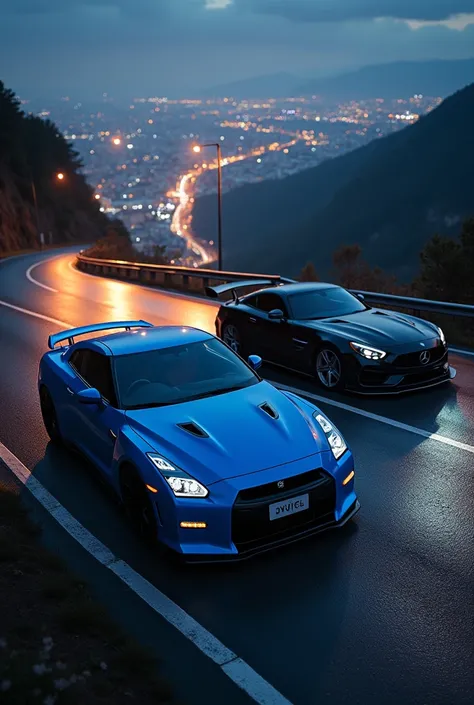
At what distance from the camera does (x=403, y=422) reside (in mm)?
9234

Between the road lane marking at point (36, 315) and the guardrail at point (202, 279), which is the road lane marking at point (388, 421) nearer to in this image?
the guardrail at point (202, 279)

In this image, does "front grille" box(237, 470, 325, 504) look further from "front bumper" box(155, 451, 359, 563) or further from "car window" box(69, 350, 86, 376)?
"car window" box(69, 350, 86, 376)

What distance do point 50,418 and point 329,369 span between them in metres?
4.05

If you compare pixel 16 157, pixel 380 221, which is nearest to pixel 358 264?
pixel 16 157

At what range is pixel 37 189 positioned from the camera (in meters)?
99.0

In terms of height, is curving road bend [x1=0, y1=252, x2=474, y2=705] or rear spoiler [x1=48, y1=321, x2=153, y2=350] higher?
rear spoiler [x1=48, y1=321, x2=153, y2=350]

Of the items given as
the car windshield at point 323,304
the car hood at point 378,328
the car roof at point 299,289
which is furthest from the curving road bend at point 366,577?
the car roof at point 299,289

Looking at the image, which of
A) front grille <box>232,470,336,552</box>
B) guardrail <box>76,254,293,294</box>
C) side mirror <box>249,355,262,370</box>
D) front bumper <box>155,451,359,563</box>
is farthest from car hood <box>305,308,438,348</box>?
guardrail <box>76,254,293,294</box>

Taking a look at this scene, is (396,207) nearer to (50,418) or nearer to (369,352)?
(369,352)

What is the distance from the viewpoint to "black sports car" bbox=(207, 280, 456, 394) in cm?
1010

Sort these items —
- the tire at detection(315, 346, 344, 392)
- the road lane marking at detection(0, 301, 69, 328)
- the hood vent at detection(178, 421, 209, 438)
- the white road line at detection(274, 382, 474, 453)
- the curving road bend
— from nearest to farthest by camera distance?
1. the curving road bend
2. the hood vent at detection(178, 421, 209, 438)
3. the white road line at detection(274, 382, 474, 453)
4. the tire at detection(315, 346, 344, 392)
5. the road lane marking at detection(0, 301, 69, 328)

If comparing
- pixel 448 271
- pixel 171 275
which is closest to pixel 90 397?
pixel 171 275

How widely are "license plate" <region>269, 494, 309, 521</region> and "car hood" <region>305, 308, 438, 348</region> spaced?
4.78 meters

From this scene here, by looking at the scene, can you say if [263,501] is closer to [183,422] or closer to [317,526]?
[317,526]
